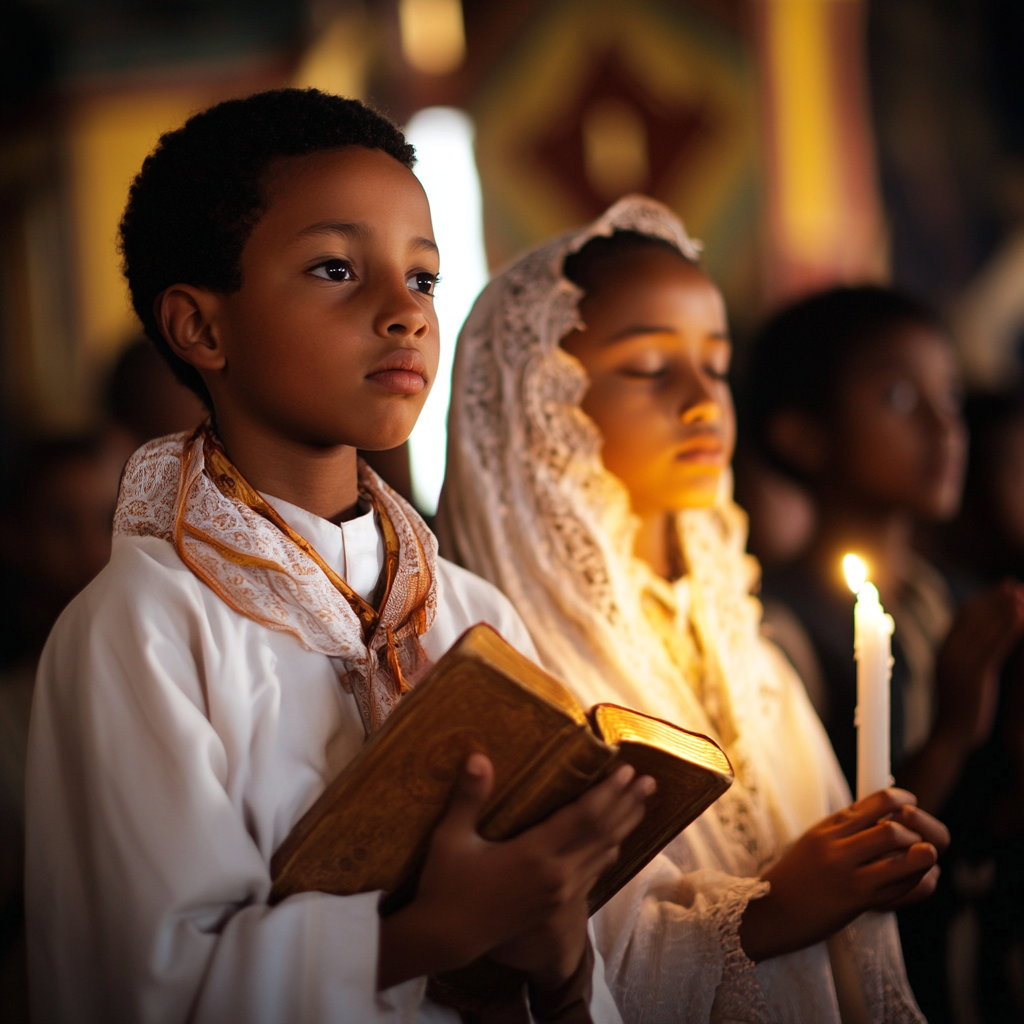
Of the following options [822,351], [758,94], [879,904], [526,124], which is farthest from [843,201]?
[879,904]

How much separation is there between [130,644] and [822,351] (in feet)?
5.45

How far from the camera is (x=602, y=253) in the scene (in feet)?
5.38

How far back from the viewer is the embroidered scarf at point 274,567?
1058 millimetres

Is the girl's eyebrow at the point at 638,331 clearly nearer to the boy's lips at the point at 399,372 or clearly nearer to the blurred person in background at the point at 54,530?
the boy's lips at the point at 399,372

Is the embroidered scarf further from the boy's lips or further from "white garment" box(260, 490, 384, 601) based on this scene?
the boy's lips

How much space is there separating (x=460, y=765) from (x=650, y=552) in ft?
2.60

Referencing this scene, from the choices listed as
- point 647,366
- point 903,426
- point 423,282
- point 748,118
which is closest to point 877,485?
point 903,426

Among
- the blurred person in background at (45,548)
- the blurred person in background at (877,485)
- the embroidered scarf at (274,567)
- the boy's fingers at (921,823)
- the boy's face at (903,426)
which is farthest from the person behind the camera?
the blurred person in background at (45,548)

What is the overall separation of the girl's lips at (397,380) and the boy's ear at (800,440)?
4.39 feet

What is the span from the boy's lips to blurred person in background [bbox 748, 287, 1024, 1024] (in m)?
1.18

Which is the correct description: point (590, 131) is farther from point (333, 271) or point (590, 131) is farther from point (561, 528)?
point (333, 271)

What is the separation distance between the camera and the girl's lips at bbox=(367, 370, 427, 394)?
1.08 meters

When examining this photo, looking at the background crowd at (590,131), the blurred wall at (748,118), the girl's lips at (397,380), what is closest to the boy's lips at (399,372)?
the girl's lips at (397,380)

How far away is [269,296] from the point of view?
3.53 feet
